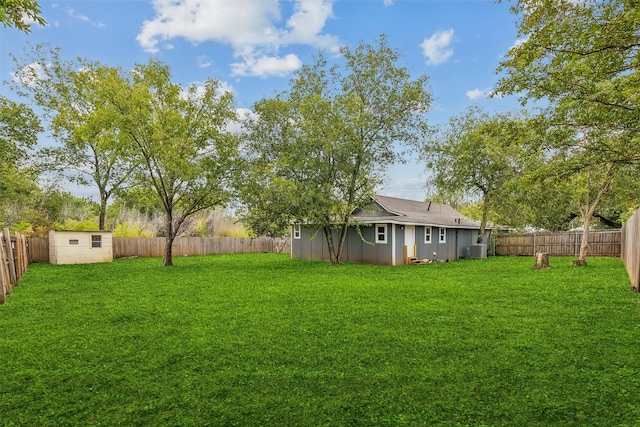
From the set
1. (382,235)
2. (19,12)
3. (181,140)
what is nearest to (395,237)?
(382,235)

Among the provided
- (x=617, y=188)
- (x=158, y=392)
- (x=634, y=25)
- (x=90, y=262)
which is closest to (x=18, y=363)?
(x=158, y=392)

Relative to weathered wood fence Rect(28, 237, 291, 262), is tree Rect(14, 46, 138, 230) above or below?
above

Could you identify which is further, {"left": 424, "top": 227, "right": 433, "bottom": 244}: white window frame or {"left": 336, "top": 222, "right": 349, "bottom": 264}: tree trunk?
{"left": 424, "top": 227, "right": 433, "bottom": 244}: white window frame

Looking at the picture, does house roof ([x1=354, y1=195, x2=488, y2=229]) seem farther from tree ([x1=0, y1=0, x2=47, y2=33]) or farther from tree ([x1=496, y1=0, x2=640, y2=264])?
tree ([x1=0, y1=0, x2=47, y2=33])

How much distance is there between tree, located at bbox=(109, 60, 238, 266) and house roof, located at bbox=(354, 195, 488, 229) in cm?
633

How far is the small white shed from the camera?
15.5 m

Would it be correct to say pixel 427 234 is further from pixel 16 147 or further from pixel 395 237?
pixel 16 147

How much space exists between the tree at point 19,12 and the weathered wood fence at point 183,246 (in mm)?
15902

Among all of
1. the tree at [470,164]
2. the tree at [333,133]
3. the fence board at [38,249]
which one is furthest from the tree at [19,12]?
the tree at [470,164]

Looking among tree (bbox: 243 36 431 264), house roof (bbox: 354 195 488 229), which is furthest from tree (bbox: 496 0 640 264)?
house roof (bbox: 354 195 488 229)

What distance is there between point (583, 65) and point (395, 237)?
10.9 m

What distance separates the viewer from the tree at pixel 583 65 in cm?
426

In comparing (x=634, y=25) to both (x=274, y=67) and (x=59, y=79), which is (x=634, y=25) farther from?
(x=59, y=79)

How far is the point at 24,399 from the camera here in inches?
114
